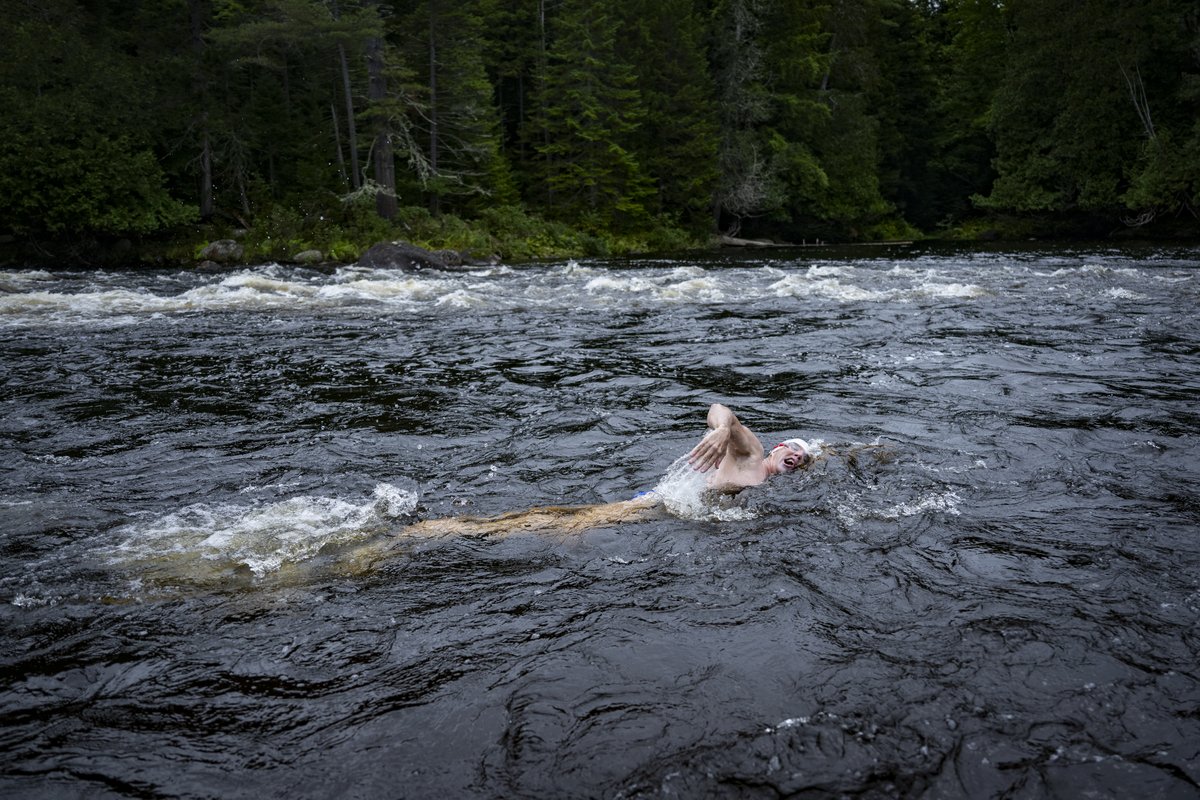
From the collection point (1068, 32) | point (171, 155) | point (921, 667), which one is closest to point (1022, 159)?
point (1068, 32)

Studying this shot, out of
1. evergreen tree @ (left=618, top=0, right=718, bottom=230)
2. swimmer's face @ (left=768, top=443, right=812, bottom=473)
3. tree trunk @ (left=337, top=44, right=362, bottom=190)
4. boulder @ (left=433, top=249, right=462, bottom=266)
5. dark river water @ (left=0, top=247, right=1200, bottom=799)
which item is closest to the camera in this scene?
dark river water @ (left=0, top=247, right=1200, bottom=799)

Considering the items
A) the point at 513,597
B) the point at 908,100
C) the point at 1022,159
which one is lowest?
the point at 513,597

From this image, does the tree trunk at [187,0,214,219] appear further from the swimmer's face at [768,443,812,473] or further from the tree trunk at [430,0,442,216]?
the swimmer's face at [768,443,812,473]

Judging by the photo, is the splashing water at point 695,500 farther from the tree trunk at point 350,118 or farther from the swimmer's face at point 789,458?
the tree trunk at point 350,118

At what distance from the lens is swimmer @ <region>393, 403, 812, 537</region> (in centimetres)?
445

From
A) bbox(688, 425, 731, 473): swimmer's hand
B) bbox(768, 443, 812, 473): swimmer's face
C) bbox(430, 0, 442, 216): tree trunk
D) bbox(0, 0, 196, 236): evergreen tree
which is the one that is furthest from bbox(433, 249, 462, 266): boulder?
bbox(688, 425, 731, 473): swimmer's hand

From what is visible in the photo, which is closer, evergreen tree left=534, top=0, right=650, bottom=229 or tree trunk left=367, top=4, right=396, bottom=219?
tree trunk left=367, top=4, right=396, bottom=219

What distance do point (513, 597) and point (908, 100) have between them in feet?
159

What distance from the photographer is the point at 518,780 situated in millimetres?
2529

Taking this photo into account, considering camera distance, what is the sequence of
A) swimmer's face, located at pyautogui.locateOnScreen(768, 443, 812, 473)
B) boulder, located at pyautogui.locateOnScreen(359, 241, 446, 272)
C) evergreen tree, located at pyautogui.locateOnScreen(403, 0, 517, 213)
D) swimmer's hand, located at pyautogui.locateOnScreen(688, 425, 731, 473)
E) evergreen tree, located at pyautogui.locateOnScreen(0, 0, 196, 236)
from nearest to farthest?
swimmer's hand, located at pyautogui.locateOnScreen(688, 425, 731, 473), swimmer's face, located at pyautogui.locateOnScreen(768, 443, 812, 473), boulder, located at pyautogui.locateOnScreen(359, 241, 446, 272), evergreen tree, located at pyautogui.locateOnScreen(0, 0, 196, 236), evergreen tree, located at pyautogui.locateOnScreen(403, 0, 517, 213)

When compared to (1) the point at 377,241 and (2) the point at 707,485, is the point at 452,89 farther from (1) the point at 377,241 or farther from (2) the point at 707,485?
(2) the point at 707,485

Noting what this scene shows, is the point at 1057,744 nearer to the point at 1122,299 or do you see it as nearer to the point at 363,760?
the point at 363,760

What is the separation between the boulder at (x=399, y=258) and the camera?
69.8 feet

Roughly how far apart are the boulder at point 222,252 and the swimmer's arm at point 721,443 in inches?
860
